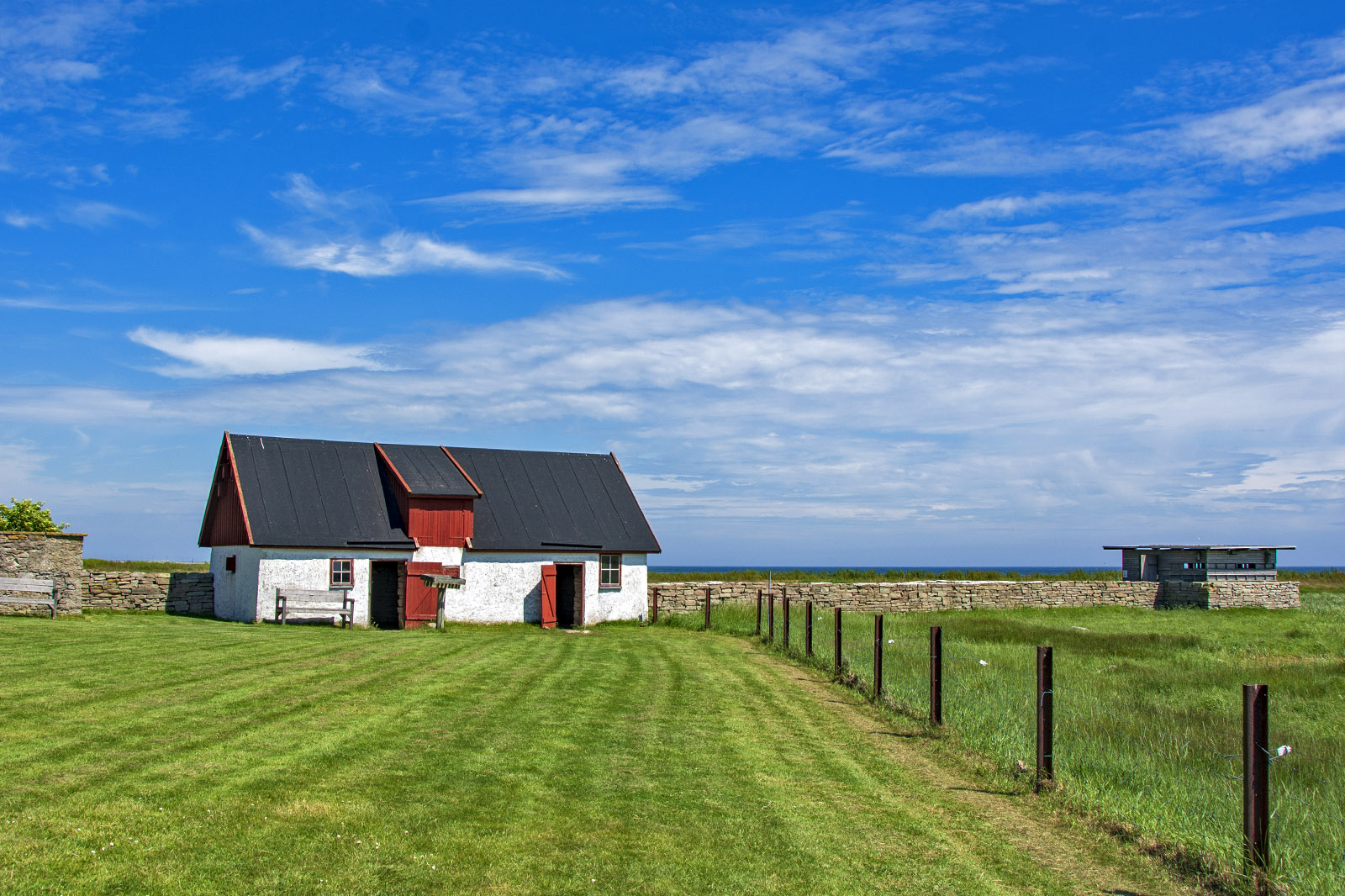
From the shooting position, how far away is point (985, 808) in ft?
27.0

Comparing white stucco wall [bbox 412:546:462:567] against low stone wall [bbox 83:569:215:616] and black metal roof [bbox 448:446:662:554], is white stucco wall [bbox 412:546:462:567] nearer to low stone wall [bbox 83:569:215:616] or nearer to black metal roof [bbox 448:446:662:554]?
black metal roof [bbox 448:446:662:554]

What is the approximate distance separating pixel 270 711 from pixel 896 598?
31.9 metres

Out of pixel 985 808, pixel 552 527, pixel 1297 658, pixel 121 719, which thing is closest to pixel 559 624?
pixel 552 527

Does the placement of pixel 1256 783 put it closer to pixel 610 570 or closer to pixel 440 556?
pixel 440 556

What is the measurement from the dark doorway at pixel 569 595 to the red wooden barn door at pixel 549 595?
27.1 inches

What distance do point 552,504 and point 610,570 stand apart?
10.6 ft

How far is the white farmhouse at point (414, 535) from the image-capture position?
95.2 feet

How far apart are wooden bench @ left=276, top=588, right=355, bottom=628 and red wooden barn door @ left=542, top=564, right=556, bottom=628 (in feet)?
20.3

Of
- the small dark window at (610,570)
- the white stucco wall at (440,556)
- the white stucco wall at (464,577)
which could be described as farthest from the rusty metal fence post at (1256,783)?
the small dark window at (610,570)

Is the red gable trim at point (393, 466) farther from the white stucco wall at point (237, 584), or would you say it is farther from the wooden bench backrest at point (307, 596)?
the white stucco wall at point (237, 584)

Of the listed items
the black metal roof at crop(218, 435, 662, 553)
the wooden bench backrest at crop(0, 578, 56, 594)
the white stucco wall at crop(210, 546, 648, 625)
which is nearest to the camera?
the wooden bench backrest at crop(0, 578, 56, 594)

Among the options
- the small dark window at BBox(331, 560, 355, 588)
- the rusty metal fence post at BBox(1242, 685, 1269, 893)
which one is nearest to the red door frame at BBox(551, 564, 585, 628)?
the small dark window at BBox(331, 560, 355, 588)

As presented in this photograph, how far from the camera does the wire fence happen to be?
6652 mm

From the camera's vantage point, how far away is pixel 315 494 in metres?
30.7
